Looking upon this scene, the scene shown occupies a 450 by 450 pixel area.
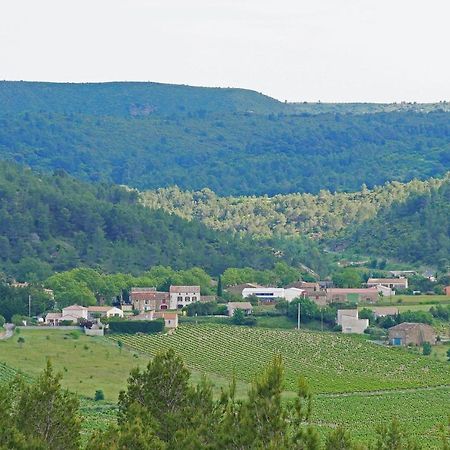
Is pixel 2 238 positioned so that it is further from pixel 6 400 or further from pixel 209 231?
pixel 6 400

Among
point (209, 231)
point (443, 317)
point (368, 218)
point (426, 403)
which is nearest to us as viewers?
point (426, 403)

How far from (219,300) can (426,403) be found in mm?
32128

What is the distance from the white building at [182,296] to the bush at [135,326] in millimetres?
12050

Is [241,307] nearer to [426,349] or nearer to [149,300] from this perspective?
[149,300]

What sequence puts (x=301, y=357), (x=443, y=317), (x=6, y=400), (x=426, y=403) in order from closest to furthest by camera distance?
(x=6, y=400), (x=426, y=403), (x=301, y=357), (x=443, y=317)

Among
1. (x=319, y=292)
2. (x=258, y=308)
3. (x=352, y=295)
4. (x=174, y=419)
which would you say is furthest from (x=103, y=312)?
(x=174, y=419)

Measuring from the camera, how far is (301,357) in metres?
81.8

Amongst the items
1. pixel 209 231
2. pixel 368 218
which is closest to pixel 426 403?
pixel 209 231

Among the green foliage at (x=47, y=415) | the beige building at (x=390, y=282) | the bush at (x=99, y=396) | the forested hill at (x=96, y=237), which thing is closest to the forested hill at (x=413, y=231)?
the forested hill at (x=96, y=237)

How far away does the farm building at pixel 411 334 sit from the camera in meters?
87.8

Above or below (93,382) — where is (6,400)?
above

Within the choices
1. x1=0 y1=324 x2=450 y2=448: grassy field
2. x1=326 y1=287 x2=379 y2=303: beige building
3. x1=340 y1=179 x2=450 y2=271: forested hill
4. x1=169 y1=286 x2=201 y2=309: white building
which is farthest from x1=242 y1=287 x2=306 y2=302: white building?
x1=340 y1=179 x2=450 y2=271: forested hill

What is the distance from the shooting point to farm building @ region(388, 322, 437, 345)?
8781 cm

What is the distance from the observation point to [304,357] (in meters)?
81.9
